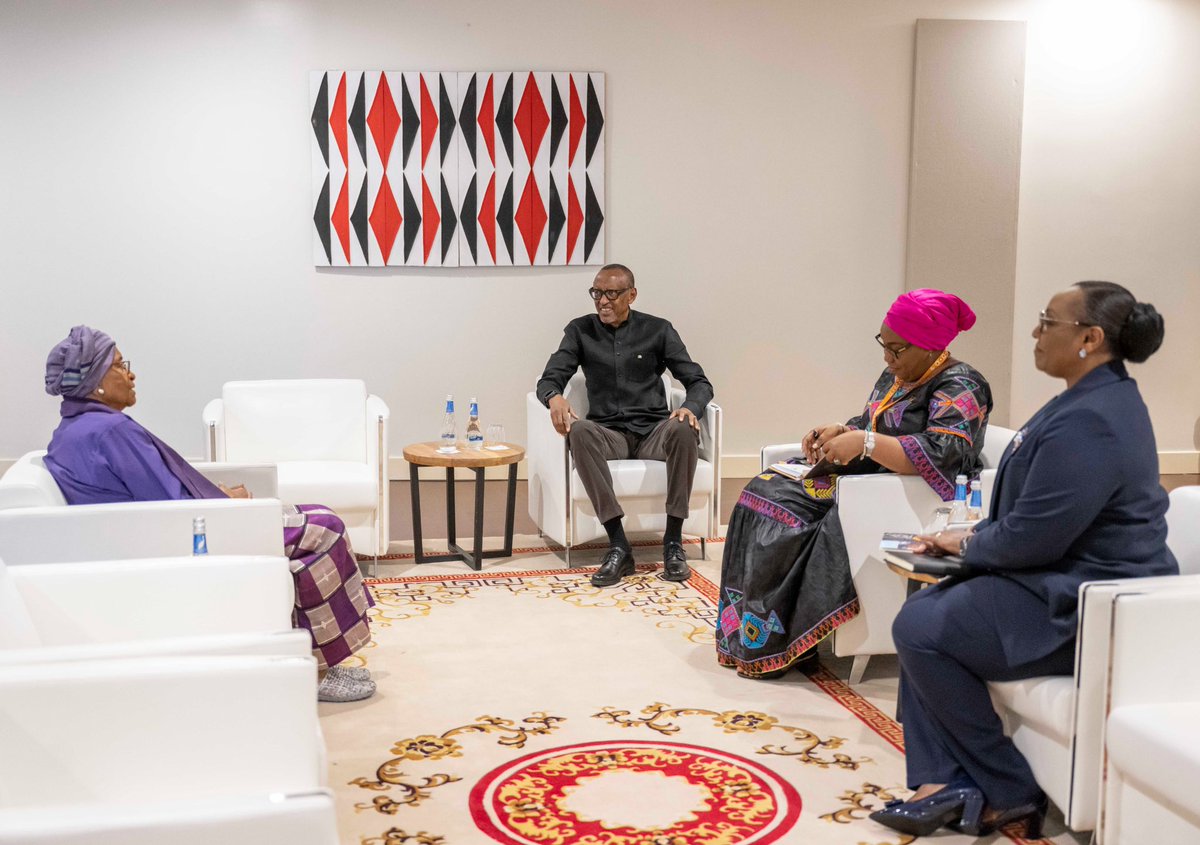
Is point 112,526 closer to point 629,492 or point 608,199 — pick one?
point 629,492

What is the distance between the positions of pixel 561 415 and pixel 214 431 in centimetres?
155

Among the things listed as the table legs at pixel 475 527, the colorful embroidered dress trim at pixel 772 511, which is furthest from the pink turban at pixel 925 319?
the table legs at pixel 475 527

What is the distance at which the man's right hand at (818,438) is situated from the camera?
Answer: 4.27 meters

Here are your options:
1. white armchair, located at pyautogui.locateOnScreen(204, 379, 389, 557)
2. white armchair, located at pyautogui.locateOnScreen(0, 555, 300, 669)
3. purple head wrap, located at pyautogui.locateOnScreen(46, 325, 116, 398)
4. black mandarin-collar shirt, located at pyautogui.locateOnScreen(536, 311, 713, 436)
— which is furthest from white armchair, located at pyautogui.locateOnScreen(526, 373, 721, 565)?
white armchair, located at pyautogui.locateOnScreen(0, 555, 300, 669)

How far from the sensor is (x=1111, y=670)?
2.79 metres

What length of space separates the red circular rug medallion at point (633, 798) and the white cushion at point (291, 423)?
2.79 metres

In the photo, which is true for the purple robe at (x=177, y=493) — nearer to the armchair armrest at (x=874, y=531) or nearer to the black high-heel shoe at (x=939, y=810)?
the armchair armrest at (x=874, y=531)

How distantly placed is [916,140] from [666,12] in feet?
5.64

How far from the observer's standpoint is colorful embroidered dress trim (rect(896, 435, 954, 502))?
4.16 m

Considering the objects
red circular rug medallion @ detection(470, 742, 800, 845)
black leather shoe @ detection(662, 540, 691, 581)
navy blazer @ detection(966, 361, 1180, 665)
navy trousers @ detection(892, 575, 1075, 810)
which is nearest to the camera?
navy blazer @ detection(966, 361, 1180, 665)

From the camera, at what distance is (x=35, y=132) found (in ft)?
23.7

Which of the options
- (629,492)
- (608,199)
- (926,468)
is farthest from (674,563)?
(608,199)

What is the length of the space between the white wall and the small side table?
5.59 feet

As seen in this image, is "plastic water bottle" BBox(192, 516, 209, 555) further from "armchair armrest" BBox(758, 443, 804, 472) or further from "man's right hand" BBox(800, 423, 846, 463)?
"armchair armrest" BBox(758, 443, 804, 472)
